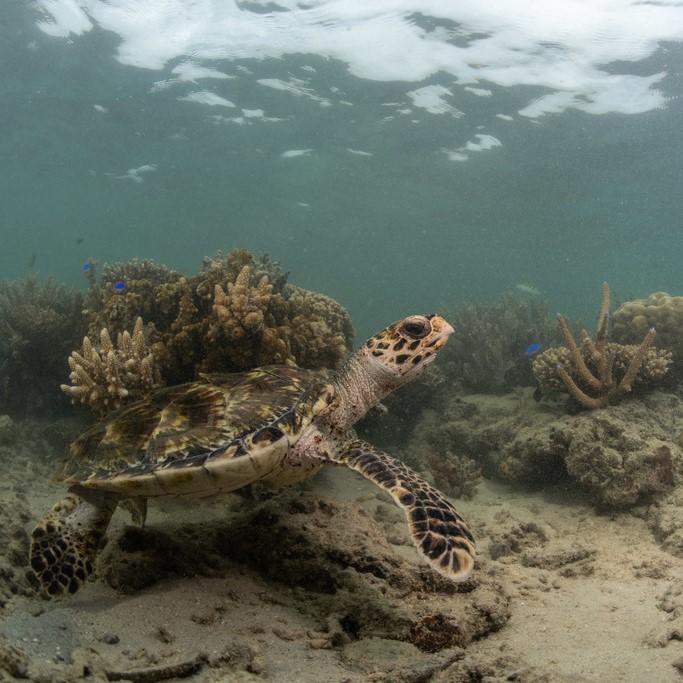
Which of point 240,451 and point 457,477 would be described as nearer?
point 240,451

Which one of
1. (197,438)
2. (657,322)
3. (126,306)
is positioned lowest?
(657,322)

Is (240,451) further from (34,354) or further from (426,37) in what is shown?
(426,37)

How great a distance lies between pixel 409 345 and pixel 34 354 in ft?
19.3

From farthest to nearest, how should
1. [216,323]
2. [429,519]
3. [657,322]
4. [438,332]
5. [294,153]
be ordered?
[294,153], [657,322], [216,323], [438,332], [429,519]

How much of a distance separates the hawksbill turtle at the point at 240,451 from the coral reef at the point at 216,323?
0.99 m

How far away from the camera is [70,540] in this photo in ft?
9.64

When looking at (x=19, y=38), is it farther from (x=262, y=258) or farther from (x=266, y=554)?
(x=266, y=554)

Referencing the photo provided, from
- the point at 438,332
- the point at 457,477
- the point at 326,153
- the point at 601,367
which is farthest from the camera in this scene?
the point at 326,153

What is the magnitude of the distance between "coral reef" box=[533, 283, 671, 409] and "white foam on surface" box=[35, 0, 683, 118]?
12.0 m

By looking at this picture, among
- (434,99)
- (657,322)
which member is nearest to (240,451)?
(657,322)

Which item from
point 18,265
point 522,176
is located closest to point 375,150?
point 522,176

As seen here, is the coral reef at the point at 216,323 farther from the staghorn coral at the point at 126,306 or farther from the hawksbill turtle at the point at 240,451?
the hawksbill turtle at the point at 240,451

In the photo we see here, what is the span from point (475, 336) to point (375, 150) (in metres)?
19.2

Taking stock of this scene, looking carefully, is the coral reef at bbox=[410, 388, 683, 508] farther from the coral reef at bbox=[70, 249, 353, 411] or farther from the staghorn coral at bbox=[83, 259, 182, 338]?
the staghorn coral at bbox=[83, 259, 182, 338]
